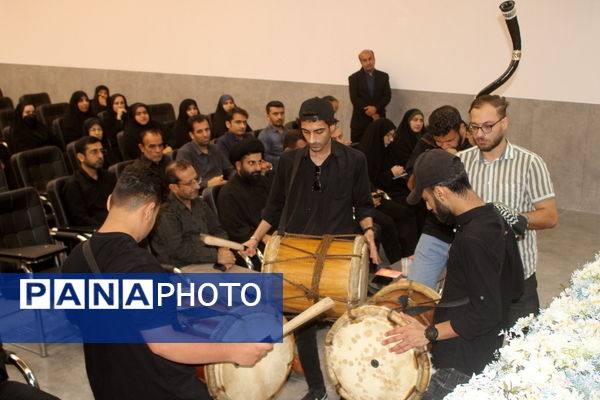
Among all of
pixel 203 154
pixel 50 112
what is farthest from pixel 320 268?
pixel 50 112

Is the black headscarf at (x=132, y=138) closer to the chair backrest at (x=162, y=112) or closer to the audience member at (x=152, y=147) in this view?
the audience member at (x=152, y=147)

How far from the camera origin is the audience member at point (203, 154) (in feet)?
21.6

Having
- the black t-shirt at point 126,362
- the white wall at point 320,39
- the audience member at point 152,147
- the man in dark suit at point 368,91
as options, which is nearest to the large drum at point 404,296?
the black t-shirt at point 126,362

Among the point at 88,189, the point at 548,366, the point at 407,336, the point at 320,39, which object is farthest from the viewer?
the point at 320,39

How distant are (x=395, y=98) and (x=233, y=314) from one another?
643cm

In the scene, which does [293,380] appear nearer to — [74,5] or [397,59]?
[397,59]

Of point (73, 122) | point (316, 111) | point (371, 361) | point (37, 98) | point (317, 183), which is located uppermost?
point (316, 111)

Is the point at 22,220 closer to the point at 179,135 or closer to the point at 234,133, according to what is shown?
the point at 234,133

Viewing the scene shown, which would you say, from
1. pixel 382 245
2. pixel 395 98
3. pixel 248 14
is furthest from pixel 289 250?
pixel 248 14

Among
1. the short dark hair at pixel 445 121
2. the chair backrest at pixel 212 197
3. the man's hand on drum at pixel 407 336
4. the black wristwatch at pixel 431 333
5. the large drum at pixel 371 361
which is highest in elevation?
the short dark hair at pixel 445 121

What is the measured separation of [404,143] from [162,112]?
5086mm

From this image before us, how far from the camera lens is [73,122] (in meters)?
9.74

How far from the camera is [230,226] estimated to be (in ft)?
16.7

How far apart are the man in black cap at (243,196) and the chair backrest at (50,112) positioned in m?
6.59
